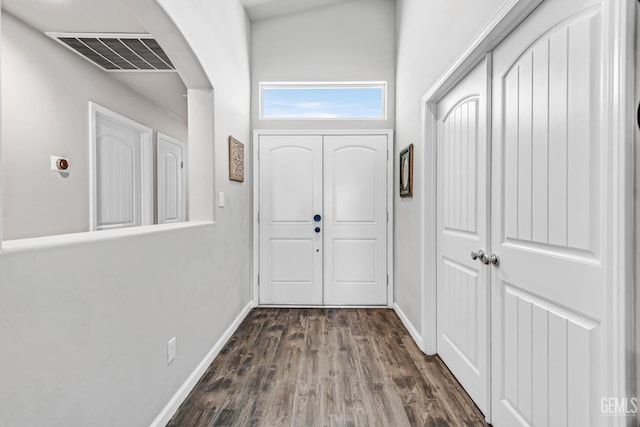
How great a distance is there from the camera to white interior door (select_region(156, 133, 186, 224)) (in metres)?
4.23

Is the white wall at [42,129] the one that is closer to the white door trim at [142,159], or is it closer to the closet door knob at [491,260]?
the white door trim at [142,159]

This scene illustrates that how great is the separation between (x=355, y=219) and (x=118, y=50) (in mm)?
2579

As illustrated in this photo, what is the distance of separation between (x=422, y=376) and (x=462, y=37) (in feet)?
6.75

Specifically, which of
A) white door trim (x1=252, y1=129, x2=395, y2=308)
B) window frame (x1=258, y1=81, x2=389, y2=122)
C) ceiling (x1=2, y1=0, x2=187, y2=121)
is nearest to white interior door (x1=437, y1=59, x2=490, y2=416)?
white door trim (x1=252, y1=129, x2=395, y2=308)

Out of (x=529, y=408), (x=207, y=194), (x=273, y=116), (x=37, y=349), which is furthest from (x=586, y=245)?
(x=273, y=116)

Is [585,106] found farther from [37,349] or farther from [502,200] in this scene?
[37,349]

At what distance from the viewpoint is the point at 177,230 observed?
1899mm

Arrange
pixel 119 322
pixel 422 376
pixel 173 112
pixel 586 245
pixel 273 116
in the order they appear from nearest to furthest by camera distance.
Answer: pixel 586 245, pixel 119 322, pixel 422 376, pixel 273 116, pixel 173 112

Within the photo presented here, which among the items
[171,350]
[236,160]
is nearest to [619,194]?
[171,350]

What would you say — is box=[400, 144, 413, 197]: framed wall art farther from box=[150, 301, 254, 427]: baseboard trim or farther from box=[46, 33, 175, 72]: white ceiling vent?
box=[46, 33, 175, 72]: white ceiling vent

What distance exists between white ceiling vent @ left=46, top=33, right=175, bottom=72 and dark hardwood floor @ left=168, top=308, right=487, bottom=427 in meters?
2.37

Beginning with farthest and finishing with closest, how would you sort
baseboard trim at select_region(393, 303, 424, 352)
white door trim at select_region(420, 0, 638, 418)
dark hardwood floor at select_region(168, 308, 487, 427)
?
1. baseboard trim at select_region(393, 303, 424, 352)
2. dark hardwood floor at select_region(168, 308, 487, 427)
3. white door trim at select_region(420, 0, 638, 418)

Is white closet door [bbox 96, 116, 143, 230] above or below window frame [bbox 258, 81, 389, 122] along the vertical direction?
below

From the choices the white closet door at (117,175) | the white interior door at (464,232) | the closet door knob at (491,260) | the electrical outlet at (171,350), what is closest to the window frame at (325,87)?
the white interior door at (464,232)
